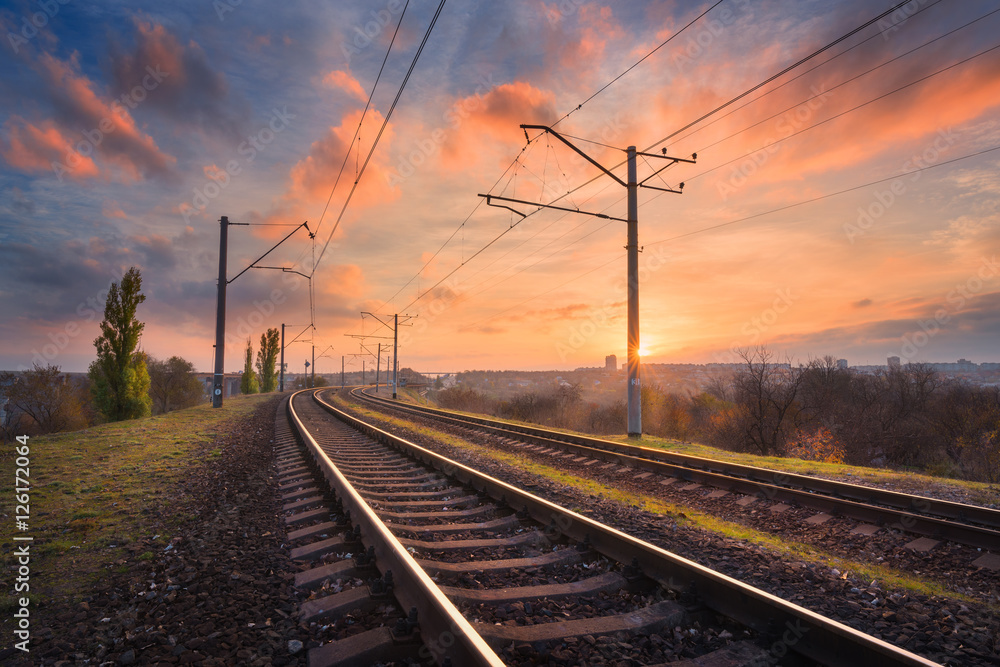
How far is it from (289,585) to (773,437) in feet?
111

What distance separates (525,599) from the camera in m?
3.53

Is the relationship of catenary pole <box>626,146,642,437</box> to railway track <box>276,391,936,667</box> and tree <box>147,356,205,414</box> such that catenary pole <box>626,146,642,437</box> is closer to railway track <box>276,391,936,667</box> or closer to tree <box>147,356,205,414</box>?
railway track <box>276,391,936,667</box>

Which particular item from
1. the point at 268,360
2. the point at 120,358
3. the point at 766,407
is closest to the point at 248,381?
the point at 268,360

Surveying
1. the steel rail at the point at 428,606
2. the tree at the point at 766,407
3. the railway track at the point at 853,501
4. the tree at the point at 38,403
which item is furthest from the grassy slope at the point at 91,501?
the tree at the point at 38,403

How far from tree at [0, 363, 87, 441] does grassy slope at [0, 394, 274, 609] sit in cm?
3933

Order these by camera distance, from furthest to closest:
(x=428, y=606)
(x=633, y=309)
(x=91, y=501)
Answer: (x=633, y=309) < (x=91, y=501) < (x=428, y=606)

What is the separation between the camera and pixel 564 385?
56.9 m

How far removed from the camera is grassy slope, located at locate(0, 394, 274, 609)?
4.49 m

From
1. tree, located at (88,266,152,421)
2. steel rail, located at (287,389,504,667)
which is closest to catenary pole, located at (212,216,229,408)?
tree, located at (88,266,152,421)

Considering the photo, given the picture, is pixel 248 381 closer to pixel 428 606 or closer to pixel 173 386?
pixel 173 386

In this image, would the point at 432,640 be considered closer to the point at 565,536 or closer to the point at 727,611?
the point at 727,611

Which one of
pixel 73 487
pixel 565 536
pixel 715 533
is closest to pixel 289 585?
pixel 565 536

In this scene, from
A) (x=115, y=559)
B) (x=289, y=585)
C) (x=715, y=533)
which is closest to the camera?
(x=289, y=585)

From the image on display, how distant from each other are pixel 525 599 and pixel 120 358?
1310 inches
